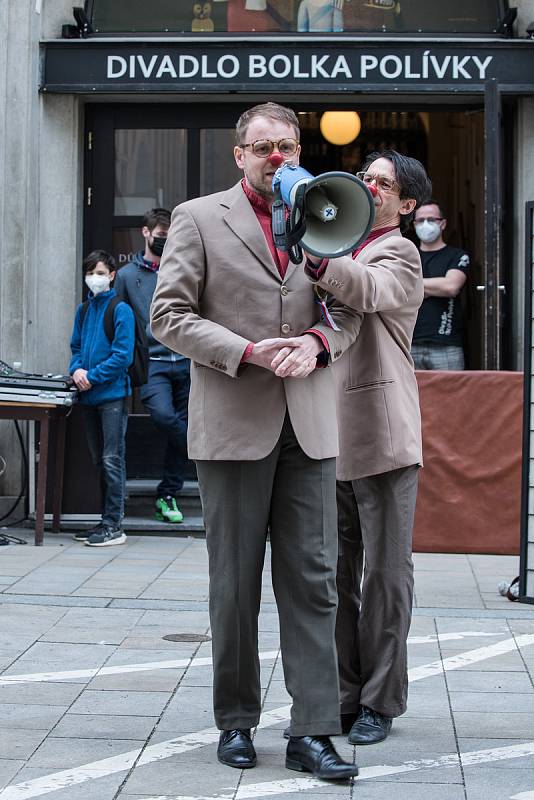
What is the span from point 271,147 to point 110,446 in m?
5.23

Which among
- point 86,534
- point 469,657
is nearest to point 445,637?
point 469,657

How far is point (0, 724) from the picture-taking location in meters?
5.01

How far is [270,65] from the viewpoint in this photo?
1035 centimetres

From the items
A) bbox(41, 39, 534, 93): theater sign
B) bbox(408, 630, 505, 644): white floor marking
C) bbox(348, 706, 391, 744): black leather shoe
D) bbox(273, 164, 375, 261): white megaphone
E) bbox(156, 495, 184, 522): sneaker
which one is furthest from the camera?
bbox(41, 39, 534, 93): theater sign

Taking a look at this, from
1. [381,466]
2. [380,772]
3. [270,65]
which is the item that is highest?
[270,65]

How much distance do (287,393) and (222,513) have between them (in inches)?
17.4

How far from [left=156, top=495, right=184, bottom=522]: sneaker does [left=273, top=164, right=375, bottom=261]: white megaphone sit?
5909 millimetres

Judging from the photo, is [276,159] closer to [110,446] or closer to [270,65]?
[110,446]

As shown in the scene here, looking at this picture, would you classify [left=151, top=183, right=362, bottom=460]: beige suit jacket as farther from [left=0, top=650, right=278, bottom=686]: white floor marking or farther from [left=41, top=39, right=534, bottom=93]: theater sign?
[left=41, top=39, right=534, bottom=93]: theater sign

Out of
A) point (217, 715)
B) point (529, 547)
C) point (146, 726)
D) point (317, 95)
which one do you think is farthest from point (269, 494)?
point (317, 95)

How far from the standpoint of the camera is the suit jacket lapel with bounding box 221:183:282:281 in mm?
4508

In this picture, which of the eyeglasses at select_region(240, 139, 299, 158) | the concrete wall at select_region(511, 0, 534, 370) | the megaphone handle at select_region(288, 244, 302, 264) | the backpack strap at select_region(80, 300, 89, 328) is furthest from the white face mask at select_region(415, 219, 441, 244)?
the megaphone handle at select_region(288, 244, 302, 264)

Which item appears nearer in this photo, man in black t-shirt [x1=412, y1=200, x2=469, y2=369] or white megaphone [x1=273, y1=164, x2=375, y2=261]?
white megaphone [x1=273, y1=164, x2=375, y2=261]

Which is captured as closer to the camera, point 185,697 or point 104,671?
point 185,697
